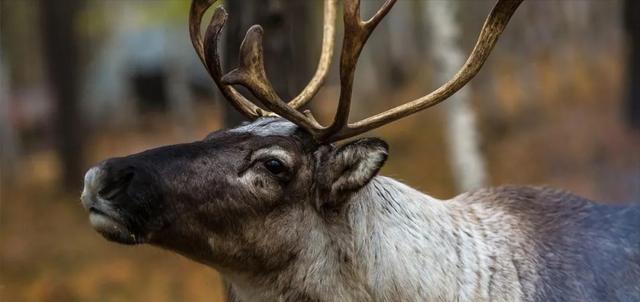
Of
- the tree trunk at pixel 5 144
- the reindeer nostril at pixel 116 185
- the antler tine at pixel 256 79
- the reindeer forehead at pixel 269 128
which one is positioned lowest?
the tree trunk at pixel 5 144

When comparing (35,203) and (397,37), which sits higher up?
(397,37)

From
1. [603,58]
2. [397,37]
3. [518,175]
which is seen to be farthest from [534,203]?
[397,37]

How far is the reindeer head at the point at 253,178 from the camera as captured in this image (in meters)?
3.24

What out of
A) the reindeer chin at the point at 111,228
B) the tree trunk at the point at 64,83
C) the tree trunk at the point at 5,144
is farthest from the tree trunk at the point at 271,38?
the tree trunk at the point at 5,144

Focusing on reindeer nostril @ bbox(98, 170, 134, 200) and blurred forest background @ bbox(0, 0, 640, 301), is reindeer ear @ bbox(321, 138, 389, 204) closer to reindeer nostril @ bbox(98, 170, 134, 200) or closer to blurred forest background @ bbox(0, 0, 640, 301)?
reindeer nostril @ bbox(98, 170, 134, 200)

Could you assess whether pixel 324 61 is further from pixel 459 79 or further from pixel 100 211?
pixel 100 211

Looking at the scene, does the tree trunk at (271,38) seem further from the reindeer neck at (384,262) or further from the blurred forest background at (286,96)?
the reindeer neck at (384,262)

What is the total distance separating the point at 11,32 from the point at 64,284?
13.9 meters

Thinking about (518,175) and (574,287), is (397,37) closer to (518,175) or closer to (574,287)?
(518,175)

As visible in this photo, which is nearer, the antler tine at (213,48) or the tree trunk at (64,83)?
the antler tine at (213,48)

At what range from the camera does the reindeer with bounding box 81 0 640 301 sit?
3342mm

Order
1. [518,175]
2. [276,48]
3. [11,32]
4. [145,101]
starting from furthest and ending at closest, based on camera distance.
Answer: [145,101] → [11,32] → [518,175] → [276,48]

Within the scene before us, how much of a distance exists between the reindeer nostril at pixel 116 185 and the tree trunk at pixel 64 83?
1169cm

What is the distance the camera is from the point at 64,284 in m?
10.2
